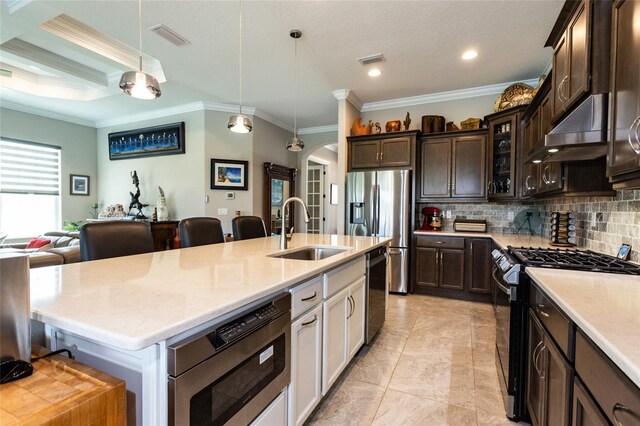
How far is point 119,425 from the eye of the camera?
0.76 metres

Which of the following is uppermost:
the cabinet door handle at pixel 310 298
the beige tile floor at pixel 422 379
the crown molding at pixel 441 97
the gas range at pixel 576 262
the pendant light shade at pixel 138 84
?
the crown molding at pixel 441 97

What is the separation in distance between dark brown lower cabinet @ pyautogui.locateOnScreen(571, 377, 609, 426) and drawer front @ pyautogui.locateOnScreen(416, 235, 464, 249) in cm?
299

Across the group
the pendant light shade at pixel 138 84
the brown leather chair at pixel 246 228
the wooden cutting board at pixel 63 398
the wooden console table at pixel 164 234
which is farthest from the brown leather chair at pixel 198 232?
the wooden console table at pixel 164 234

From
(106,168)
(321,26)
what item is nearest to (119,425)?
(321,26)

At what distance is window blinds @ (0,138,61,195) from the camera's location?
16.8 feet

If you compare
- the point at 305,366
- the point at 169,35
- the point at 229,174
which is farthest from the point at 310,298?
the point at 229,174

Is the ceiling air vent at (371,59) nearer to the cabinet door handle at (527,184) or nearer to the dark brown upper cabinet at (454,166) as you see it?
the dark brown upper cabinet at (454,166)

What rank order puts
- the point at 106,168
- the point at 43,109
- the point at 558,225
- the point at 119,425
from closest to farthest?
the point at 119,425 → the point at 558,225 → the point at 43,109 → the point at 106,168

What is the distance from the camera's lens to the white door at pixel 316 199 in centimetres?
790

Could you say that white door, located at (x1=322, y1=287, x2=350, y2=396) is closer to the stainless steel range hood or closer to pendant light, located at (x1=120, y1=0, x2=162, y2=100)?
the stainless steel range hood

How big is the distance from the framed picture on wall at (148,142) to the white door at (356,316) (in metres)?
4.25

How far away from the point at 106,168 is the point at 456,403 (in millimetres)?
7118

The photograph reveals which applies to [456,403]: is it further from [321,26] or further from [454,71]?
[454,71]

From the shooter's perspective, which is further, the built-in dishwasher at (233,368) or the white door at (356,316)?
the white door at (356,316)
